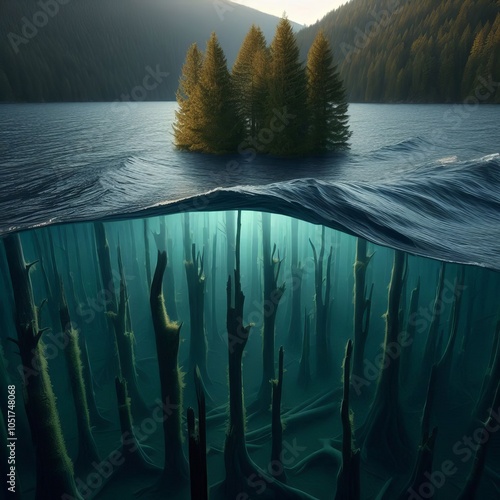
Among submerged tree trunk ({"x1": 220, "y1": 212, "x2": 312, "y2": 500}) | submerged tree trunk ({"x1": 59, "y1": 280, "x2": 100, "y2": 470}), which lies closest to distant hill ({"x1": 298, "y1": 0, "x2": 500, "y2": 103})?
submerged tree trunk ({"x1": 220, "y1": 212, "x2": 312, "y2": 500})

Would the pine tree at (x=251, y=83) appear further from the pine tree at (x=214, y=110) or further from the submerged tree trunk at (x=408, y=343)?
the submerged tree trunk at (x=408, y=343)

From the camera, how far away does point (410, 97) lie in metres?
71.4

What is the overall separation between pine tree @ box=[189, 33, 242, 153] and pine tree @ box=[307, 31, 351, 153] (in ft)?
16.7

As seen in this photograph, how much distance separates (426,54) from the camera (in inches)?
2783

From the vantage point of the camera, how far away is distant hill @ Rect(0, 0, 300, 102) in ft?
287

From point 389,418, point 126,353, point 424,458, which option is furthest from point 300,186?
point 424,458

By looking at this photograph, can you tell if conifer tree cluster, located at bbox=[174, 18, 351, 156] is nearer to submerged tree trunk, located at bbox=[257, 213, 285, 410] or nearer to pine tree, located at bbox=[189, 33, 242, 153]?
pine tree, located at bbox=[189, 33, 242, 153]

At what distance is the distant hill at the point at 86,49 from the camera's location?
8756cm

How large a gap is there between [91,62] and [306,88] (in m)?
109

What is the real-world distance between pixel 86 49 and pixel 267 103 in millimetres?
120476

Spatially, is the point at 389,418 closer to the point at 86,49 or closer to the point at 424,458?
the point at 424,458

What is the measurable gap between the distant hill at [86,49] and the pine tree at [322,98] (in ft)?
180

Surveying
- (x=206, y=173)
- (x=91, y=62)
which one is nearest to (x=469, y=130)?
(x=206, y=173)

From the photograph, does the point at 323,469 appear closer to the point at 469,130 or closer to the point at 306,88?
the point at 306,88
